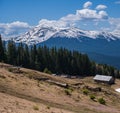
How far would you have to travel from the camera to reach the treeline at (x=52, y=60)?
156 meters

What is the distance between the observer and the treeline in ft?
512

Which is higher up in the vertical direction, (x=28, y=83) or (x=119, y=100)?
(x=28, y=83)

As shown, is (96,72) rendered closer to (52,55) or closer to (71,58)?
(71,58)

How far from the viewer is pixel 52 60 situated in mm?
170875

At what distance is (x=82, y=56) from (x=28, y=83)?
123817 mm

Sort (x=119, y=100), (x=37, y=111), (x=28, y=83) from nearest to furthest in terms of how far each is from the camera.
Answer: (x=37, y=111), (x=28, y=83), (x=119, y=100)

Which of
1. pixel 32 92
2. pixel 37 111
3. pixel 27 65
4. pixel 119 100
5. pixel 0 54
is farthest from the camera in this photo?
pixel 27 65

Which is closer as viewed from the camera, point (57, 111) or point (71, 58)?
point (57, 111)

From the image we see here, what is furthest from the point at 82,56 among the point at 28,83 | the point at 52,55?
the point at 28,83

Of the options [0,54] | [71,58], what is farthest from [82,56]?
[0,54]

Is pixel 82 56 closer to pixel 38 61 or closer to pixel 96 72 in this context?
pixel 96 72

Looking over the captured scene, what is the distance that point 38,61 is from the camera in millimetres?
163750

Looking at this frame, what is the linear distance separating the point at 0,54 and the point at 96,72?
66.1 meters

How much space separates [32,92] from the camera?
5341cm
